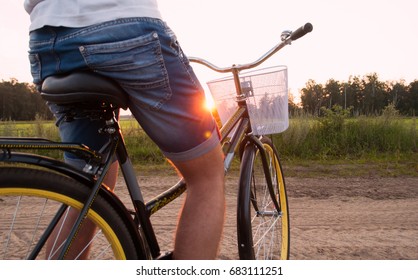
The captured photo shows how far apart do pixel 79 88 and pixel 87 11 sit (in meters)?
0.23

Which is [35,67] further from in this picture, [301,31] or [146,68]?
[301,31]

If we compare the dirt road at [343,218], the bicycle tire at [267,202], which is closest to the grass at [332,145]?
the dirt road at [343,218]

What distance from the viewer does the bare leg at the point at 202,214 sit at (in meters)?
1.36

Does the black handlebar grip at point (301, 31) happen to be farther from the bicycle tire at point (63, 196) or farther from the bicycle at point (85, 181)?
the bicycle tire at point (63, 196)

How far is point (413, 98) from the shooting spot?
37.5 feet

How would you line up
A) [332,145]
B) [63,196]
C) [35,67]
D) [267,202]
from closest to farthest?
[63,196] → [35,67] → [267,202] → [332,145]

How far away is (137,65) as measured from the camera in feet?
3.84

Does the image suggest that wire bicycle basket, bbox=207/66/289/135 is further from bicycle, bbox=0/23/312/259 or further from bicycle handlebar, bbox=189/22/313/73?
bicycle, bbox=0/23/312/259

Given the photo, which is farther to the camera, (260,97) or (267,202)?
(267,202)

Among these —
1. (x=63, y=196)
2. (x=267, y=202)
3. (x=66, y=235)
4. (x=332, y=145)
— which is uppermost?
(x=63, y=196)

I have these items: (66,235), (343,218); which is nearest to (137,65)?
(66,235)

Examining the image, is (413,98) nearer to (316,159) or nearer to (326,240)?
(316,159)

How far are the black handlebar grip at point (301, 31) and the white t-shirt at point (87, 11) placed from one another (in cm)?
98

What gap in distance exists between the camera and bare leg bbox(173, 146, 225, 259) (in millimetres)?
1363
